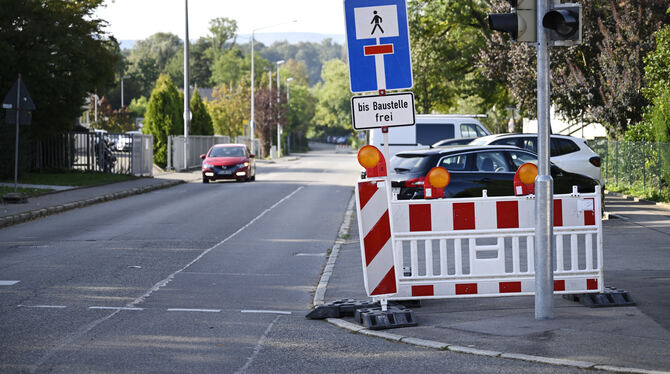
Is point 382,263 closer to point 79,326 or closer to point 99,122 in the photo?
point 79,326

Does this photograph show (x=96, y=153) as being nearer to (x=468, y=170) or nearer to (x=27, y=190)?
(x=27, y=190)

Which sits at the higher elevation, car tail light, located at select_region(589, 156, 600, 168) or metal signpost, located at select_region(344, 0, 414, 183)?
metal signpost, located at select_region(344, 0, 414, 183)

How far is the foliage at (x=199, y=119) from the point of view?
181 feet

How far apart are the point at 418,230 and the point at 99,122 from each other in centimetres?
7840

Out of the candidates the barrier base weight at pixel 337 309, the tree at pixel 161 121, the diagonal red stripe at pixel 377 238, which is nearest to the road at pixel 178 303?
the barrier base weight at pixel 337 309

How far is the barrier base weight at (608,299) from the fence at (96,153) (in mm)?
28314

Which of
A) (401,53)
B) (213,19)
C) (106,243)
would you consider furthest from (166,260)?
(213,19)

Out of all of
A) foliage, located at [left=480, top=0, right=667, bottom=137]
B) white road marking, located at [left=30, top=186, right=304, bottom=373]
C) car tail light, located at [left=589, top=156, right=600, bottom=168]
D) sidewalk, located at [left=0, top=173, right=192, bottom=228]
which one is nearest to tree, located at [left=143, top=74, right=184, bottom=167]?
sidewalk, located at [left=0, top=173, right=192, bottom=228]

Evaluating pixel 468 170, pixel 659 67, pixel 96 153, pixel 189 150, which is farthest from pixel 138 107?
pixel 468 170

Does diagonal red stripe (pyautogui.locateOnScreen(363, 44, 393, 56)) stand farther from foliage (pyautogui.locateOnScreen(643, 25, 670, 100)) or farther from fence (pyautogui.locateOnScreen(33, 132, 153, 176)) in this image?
fence (pyautogui.locateOnScreen(33, 132, 153, 176))

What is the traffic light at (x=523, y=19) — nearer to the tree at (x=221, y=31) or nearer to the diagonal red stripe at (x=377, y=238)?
the diagonal red stripe at (x=377, y=238)

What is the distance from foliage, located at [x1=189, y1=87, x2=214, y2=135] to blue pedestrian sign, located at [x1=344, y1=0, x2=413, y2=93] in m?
46.7

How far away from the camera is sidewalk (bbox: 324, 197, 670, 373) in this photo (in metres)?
6.63

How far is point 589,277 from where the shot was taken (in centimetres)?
891
